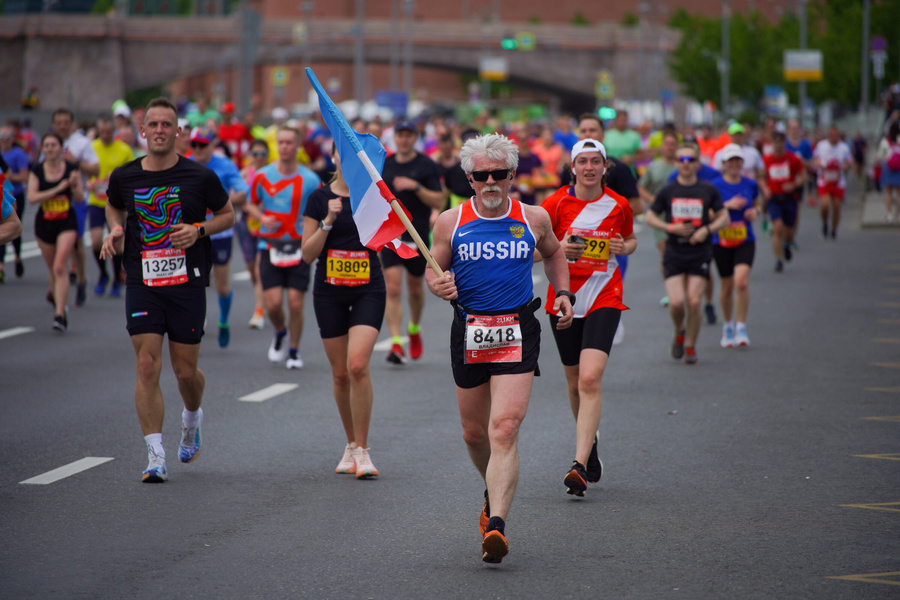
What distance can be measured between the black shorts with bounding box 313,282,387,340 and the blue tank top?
179 centimetres

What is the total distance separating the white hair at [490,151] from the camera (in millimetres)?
5887

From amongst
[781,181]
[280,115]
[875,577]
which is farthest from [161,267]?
[280,115]

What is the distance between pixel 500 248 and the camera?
235 inches

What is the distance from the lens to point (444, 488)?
725cm

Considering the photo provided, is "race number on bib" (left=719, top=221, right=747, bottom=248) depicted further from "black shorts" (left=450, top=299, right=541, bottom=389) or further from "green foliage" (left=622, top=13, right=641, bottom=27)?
"green foliage" (left=622, top=13, right=641, bottom=27)

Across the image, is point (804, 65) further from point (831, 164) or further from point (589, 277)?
point (589, 277)

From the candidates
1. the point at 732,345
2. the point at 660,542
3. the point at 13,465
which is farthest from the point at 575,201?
the point at 732,345

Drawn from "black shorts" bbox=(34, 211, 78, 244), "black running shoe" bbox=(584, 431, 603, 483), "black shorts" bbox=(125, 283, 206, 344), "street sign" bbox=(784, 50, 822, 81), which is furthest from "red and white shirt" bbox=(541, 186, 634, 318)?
"street sign" bbox=(784, 50, 822, 81)

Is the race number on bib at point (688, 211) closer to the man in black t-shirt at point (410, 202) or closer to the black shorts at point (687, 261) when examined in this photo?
the black shorts at point (687, 261)

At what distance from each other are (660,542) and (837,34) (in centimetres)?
5051

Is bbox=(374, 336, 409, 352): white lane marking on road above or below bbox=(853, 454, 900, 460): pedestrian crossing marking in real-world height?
below

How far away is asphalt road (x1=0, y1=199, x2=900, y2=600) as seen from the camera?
5590mm

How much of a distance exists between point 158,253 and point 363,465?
170 centimetres

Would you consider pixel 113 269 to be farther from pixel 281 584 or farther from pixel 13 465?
pixel 281 584
